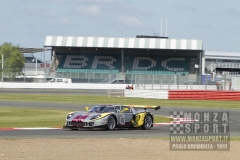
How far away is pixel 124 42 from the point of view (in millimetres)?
85312

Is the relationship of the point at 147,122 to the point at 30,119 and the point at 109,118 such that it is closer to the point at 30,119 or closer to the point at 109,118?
the point at 109,118

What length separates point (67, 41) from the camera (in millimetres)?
85625

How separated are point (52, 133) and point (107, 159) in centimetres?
718

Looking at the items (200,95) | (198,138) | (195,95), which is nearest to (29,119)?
(198,138)

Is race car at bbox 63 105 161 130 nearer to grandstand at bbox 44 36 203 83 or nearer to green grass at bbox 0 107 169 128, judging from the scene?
green grass at bbox 0 107 169 128

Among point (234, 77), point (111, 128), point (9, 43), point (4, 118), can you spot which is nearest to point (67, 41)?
point (9, 43)

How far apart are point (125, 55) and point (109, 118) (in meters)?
→ 65.3

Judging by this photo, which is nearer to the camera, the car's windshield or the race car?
the race car

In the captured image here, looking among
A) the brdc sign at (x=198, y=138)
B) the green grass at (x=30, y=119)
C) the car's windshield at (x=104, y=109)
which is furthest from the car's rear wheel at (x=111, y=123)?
the green grass at (x=30, y=119)

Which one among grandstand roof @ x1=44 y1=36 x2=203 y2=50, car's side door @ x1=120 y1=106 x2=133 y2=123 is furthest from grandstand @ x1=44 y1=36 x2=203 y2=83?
car's side door @ x1=120 y1=106 x2=133 y2=123

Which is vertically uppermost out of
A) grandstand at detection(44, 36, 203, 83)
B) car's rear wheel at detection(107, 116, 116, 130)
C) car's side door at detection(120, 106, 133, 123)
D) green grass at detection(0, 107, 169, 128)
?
grandstand at detection(44, 36, 203, 83)

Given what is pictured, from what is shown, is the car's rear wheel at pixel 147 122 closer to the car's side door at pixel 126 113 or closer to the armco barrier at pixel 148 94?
the car's side door at pixel 126 113

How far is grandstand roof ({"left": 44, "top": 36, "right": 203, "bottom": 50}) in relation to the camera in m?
84.4

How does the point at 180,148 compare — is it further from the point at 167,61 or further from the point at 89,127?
Answer: the point at 167,61
